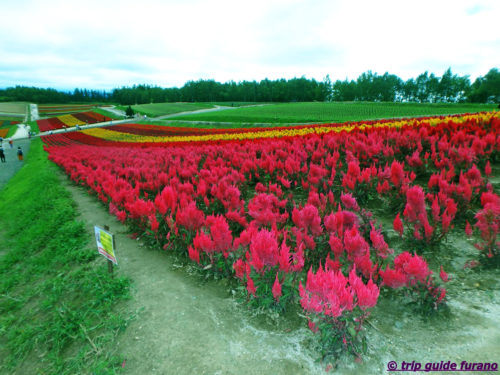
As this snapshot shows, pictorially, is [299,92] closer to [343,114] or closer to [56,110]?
[343,114]

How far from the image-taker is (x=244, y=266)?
2480mm

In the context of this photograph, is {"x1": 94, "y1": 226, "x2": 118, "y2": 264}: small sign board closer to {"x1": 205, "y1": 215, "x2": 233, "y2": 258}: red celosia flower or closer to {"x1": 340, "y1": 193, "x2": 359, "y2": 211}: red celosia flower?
{"x1": 205, "y1": 215, "x2": 233, "y2": 258}: red celosia flower

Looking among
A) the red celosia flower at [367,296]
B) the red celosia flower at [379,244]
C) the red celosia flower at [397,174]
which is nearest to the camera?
the red celosia flower at [367,296]

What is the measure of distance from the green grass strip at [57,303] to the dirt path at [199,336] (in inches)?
7.4

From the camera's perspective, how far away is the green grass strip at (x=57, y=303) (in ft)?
7.30

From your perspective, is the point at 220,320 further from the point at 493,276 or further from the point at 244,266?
the point at 493,276

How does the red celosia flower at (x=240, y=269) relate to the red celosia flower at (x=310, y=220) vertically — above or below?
below

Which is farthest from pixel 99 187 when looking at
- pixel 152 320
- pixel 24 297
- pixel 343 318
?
pixel 343 318

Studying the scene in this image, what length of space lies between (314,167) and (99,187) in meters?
4.80

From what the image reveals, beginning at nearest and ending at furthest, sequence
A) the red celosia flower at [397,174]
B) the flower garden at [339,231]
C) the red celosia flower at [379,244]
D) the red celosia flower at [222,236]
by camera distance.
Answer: the flower garden at [339,231] < the red celosia flower at [379,244] < the red celosia flower at [222,236] < the red celosia flower at [397,174]

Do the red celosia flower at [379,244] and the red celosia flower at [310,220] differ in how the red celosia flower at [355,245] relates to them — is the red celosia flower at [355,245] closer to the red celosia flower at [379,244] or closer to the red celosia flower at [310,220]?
the red celosia flower at [379,244]

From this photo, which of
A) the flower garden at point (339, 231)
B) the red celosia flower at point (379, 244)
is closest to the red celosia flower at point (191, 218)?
the flower garden at point (339, 231)

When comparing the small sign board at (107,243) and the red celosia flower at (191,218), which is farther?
the red celosia flower at (191,218)

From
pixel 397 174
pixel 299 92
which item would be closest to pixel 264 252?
pixel 397 174
